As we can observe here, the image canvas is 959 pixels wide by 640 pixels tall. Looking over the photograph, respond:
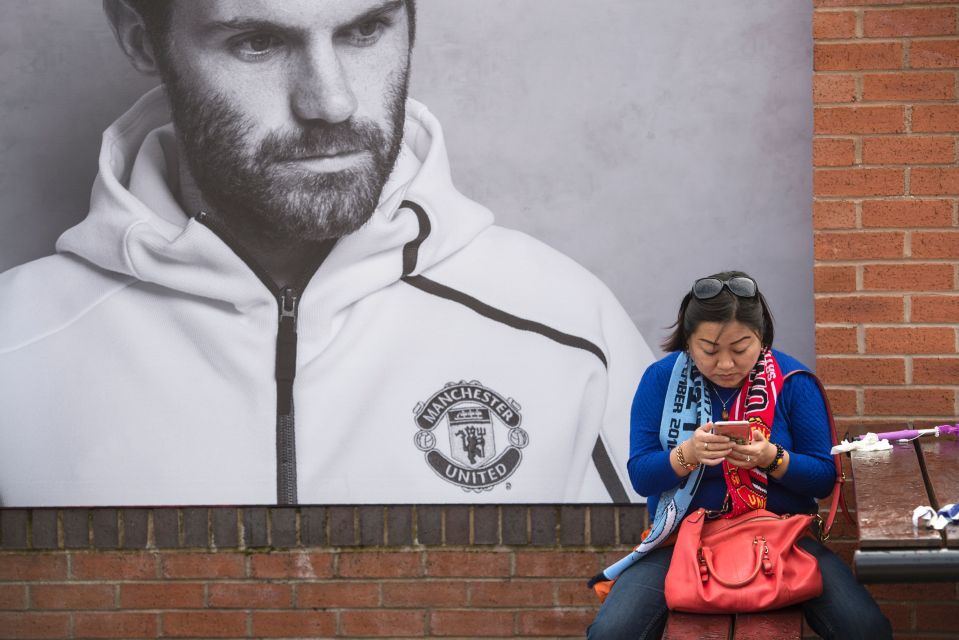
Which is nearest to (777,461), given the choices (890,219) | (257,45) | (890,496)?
(890,496)

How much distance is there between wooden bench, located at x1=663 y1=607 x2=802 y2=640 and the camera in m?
2.97

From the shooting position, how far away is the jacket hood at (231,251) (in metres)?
4.48

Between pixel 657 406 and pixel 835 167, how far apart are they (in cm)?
140

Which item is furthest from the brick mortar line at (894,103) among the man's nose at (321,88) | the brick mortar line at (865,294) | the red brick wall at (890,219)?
the man's nose at (321,88)

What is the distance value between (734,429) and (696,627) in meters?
0.51

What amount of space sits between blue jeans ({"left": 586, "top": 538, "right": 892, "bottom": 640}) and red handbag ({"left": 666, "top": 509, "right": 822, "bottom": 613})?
0.24 feet

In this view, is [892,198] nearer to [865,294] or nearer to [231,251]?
[865,294]

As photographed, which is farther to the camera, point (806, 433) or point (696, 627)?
point (806, 433)

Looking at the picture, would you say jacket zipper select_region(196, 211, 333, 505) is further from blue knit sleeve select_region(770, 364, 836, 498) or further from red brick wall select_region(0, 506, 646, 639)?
blue knit sleeve select_region(770, 364, 836, 498)

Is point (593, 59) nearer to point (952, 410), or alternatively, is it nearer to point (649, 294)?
point (649, 294)

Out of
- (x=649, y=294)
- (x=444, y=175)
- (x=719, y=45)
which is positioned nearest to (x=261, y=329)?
(x=444, y=175)

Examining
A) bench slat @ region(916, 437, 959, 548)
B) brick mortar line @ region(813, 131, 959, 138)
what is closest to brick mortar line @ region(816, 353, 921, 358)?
bench slat @ region(916, 437, 959, 548)

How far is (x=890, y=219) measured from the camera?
4.25 metres

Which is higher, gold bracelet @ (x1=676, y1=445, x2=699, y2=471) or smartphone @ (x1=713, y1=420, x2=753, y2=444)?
smartphone @ (x1=713, y1=420, x2=753, y2=444)
